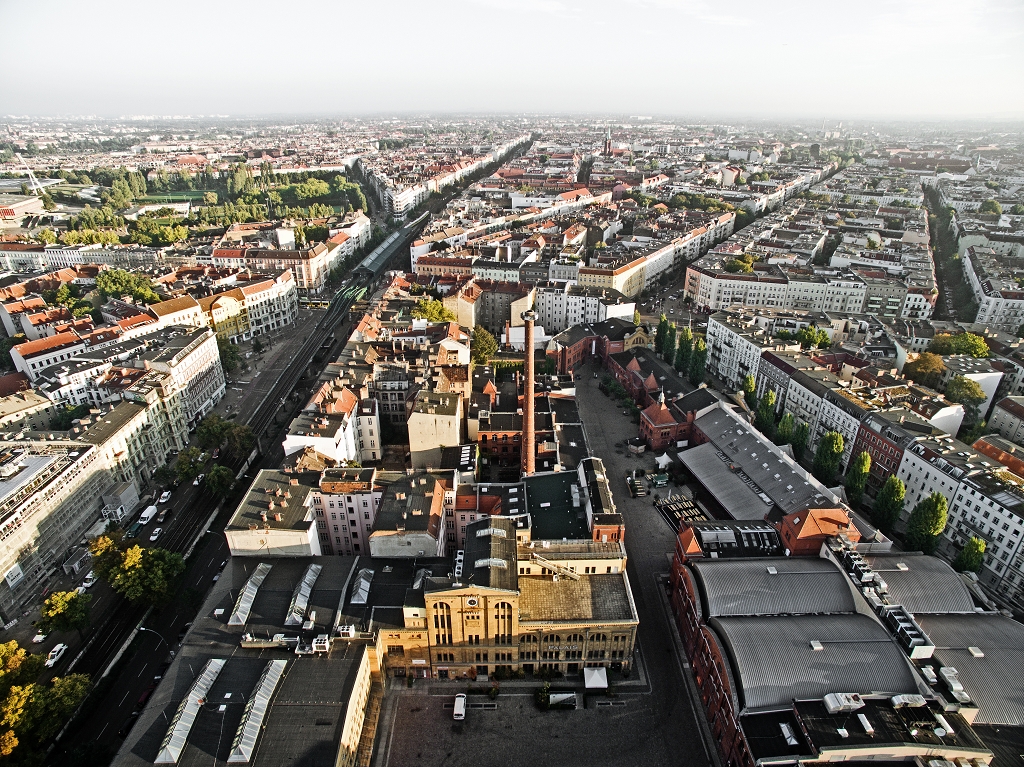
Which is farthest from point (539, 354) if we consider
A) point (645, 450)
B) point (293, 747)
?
point (293, 747)

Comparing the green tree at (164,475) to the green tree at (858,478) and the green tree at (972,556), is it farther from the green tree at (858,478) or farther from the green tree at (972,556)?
the green tree at (972,556)

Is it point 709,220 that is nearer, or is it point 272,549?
point 272,549

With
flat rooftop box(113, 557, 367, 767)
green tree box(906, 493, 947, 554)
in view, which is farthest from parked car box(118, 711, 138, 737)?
green tree box(906, 493, 947, 554)

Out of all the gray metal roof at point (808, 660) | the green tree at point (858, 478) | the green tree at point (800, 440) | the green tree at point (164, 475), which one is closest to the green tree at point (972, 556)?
the green tree at point (858, 478)

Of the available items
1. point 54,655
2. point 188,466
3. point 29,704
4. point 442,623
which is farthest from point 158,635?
point 442,623

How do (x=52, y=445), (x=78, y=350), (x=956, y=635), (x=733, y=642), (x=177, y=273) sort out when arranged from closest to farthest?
1. (x=733, y=642)
2. (x=956, y=635)
3. (x=52, y=445)
4. (x=78, y=350)
5. (x=177, y=273)

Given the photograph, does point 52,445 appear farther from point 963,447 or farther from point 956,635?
point 963,447
